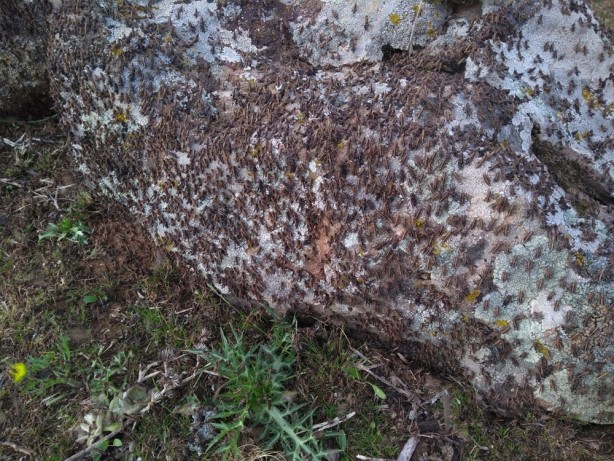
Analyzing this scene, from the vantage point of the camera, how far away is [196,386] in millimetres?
3146

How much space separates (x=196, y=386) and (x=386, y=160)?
1614 millimetres

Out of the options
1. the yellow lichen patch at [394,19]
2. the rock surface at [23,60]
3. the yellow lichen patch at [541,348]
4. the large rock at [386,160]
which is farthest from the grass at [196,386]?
the yellow lichen patch at [394,19]

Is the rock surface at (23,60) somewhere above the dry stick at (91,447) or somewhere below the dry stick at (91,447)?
above

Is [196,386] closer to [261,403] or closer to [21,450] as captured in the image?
[261,403]

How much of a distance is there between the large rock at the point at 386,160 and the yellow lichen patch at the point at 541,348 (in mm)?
11

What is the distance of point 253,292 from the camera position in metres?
3.32

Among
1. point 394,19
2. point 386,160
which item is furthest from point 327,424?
point 394,19

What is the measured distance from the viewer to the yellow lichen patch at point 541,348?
2.85m

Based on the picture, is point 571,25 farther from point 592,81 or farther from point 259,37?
point 259,37

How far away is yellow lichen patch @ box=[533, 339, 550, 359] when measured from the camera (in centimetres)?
285

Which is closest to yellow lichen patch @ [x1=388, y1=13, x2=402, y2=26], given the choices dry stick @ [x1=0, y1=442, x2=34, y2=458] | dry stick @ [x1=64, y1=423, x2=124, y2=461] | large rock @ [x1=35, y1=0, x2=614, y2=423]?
large rock @ [x1=35, y1=0, x2=614, y2=423]

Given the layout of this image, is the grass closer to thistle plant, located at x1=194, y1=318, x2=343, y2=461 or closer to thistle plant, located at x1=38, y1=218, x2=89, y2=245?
thistle plant, located at x1=194, y1=318, x2=343, y2=461

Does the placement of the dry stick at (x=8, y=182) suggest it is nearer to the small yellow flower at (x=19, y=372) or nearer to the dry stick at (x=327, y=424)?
the small yellow flower at (x=19, y=372)

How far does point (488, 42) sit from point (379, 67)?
0.63 metres
